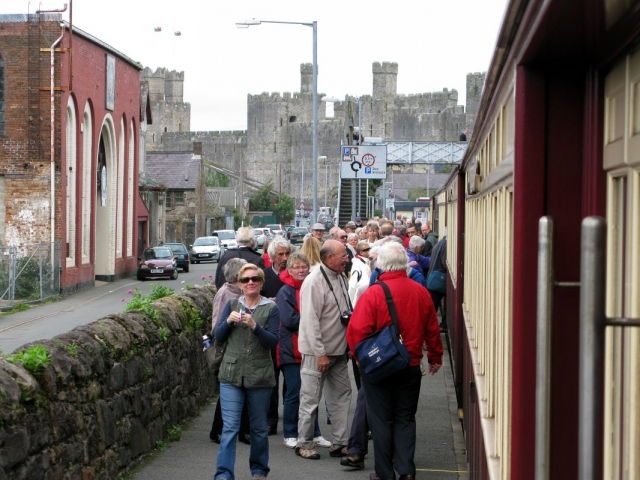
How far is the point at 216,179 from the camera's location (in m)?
105

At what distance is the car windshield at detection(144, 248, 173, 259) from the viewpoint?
46500 mm

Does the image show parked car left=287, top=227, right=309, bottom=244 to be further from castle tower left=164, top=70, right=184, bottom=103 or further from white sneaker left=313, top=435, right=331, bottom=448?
castle tower left=164, top=70, right=184, bottom=103

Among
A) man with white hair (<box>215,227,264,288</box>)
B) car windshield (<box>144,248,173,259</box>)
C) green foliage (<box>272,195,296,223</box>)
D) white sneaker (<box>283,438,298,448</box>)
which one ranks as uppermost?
green foliage (<box>272,195,296,223</box>)

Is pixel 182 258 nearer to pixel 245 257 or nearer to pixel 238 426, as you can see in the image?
pixel 245 257

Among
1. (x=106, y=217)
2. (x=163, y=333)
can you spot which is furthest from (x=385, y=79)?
(x=163, y=333)

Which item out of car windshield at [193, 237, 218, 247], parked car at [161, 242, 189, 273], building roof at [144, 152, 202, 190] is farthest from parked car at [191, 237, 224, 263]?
building roof at [144, 152, 202, 190]

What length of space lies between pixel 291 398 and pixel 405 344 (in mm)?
2279

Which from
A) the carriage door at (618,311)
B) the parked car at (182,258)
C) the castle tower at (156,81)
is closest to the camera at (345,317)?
the carriage door at (618,311)

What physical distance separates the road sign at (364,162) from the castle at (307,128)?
8762 centimetres

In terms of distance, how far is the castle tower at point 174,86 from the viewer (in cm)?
14638

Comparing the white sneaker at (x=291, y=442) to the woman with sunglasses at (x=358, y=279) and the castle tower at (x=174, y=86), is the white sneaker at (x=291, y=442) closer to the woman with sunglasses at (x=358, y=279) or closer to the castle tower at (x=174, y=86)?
the woman with sunglasses at (x=358, y=279)

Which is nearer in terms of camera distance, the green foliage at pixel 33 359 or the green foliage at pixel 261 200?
the green foliage at pixel 33 359

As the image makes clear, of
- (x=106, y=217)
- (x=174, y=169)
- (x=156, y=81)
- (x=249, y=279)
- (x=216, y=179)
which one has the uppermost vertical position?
(x=156, y=81)

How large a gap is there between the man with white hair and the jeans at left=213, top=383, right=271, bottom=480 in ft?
9.58
